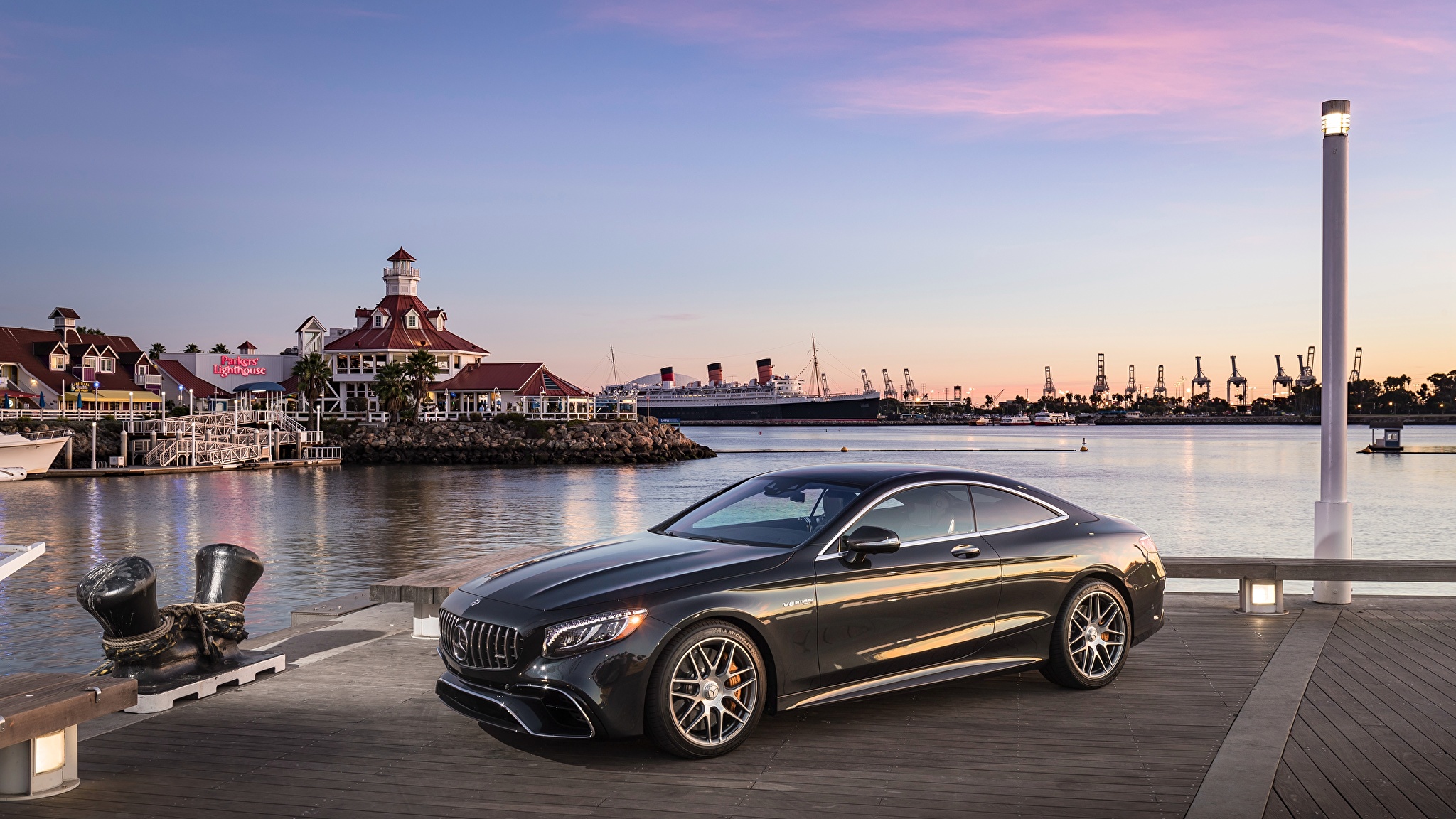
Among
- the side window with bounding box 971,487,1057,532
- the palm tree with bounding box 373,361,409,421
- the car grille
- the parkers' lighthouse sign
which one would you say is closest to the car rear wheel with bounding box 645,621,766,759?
the car grille

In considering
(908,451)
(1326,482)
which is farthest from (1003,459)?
(1326,482)

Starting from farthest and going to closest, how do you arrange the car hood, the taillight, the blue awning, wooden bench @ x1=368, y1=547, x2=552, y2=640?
the blue awning → wooden bench @ x1=368, y1=547, x2=552, y2=640 → the taillight → the car hood

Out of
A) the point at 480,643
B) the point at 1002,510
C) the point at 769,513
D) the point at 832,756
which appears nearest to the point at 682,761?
the point at 832,756

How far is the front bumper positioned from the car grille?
145 mm

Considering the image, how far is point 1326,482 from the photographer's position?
32.2ft

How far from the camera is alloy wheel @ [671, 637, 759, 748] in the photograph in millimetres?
5484

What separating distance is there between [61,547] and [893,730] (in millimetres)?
30391

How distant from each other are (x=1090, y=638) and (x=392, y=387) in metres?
89.4

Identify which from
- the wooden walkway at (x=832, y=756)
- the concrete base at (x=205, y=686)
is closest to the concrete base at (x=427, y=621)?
the wooden walkway at (x=832, y=756)

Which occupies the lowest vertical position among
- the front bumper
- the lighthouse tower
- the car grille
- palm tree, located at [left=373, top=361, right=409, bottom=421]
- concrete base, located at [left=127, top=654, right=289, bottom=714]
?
concrete base, located at [left=127, top=654, right=289, bottom=714]

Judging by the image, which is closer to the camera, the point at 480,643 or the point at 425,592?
the point at 480,643

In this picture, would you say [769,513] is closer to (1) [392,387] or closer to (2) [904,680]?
(2) [904,680]

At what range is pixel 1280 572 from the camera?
30.2 feet

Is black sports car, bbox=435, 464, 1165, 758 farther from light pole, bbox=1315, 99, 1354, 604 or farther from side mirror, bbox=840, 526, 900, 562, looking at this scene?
→ light pole, bbox=1315, 99, 1354, 604
